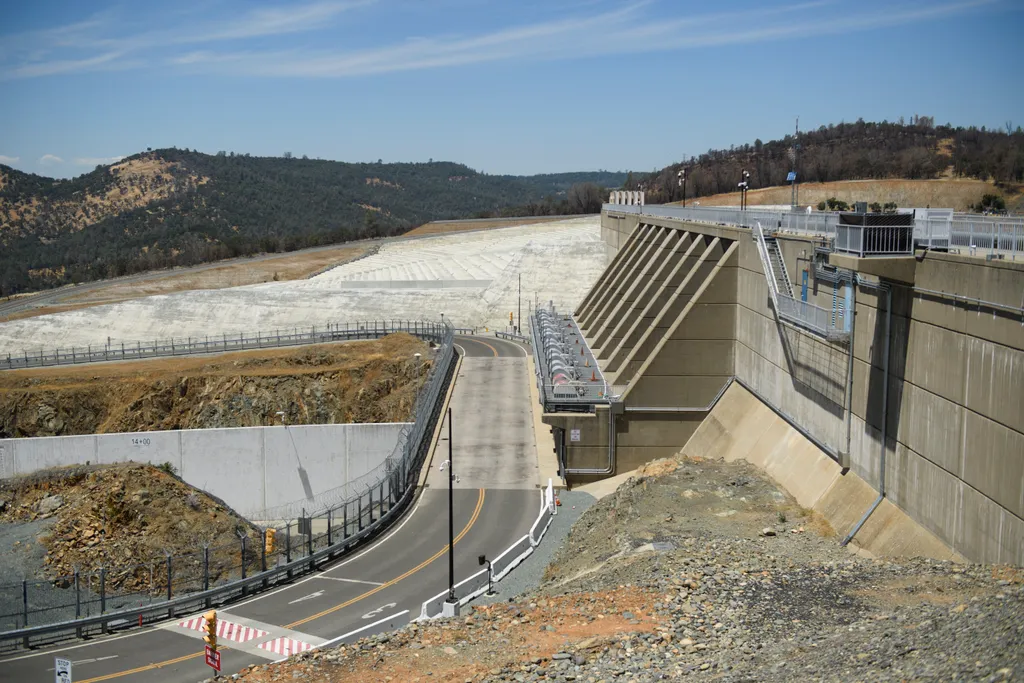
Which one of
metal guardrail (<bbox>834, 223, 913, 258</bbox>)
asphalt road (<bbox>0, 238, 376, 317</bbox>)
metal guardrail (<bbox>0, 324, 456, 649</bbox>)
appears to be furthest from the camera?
asphalt road (<bbox>0, 238, 376, 317</bbox>)

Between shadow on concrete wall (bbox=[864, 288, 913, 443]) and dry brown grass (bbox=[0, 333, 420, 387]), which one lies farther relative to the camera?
dry brown grass (bbox=[0, 333, 420, 387])

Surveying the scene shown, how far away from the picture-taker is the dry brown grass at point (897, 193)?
198 feet

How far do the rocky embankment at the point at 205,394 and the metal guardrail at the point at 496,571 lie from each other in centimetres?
2295

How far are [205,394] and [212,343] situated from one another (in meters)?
12.6

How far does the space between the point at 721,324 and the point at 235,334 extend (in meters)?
44.6

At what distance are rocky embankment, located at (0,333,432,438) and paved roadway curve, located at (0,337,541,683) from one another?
15029 mm

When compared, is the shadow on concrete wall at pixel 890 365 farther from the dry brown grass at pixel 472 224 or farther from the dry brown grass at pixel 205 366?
the dry brown grass at pixel 472 224

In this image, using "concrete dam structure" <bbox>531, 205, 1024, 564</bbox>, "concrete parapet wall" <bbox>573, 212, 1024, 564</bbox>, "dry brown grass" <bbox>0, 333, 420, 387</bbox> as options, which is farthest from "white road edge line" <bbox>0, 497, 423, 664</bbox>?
"dry brown grass" <bbox>0, 333, 420, 387</bbox>

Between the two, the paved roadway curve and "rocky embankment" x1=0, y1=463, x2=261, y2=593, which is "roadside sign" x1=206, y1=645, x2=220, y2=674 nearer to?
the paved roadway curve

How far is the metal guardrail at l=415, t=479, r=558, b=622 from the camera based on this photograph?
78.1 feet

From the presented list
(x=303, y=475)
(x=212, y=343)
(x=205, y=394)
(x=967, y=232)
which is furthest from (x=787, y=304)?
(x=212, y=343)

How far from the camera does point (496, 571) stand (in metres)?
26.4

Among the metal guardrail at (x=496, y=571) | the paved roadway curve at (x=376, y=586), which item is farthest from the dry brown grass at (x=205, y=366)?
the metal guardrail at (x=496, y=571)

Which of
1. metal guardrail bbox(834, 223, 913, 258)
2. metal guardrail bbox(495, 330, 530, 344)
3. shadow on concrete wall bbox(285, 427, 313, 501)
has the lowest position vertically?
shadow on concrete wall bbox(285, 427, 313, 501)
